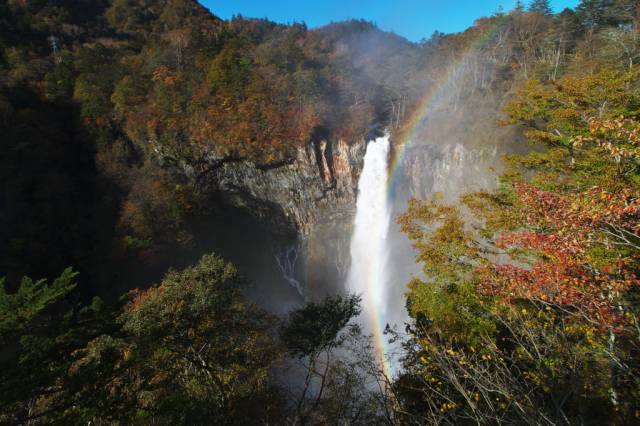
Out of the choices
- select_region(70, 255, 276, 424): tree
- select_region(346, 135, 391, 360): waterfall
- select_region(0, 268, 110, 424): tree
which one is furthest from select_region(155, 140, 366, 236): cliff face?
select_region(0, 268, 110, 424): tree

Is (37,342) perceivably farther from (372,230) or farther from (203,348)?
(372,230)

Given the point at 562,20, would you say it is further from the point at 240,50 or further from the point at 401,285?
the point at 240,50

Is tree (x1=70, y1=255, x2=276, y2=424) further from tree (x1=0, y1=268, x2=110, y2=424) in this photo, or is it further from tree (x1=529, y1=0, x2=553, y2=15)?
tree (x1=529, y1=0, x2=553, y2=15)

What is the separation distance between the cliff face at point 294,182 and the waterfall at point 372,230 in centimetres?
91

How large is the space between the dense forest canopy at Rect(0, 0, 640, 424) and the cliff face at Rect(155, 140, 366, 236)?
3.23 feet

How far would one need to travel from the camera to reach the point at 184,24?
38.5 m

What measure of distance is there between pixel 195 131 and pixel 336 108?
42.8 feet

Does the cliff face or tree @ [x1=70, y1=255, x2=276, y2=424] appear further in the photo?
the cliff face

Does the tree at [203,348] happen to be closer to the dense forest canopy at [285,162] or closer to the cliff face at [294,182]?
the dense forest canopy at [285,162]

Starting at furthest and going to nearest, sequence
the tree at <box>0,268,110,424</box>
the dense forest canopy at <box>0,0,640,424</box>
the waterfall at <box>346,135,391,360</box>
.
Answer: the waterfall at <box>346,135,391,360</box> → the dense forest canopy at <box>0,0,640,424</box> → the tree at <box>0,268,110,424</box>

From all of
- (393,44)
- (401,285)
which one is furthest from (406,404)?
(393,44)

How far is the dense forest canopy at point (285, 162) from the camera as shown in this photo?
3883mm

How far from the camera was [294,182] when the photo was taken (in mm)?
26281

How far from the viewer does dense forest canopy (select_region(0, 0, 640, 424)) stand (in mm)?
3883
